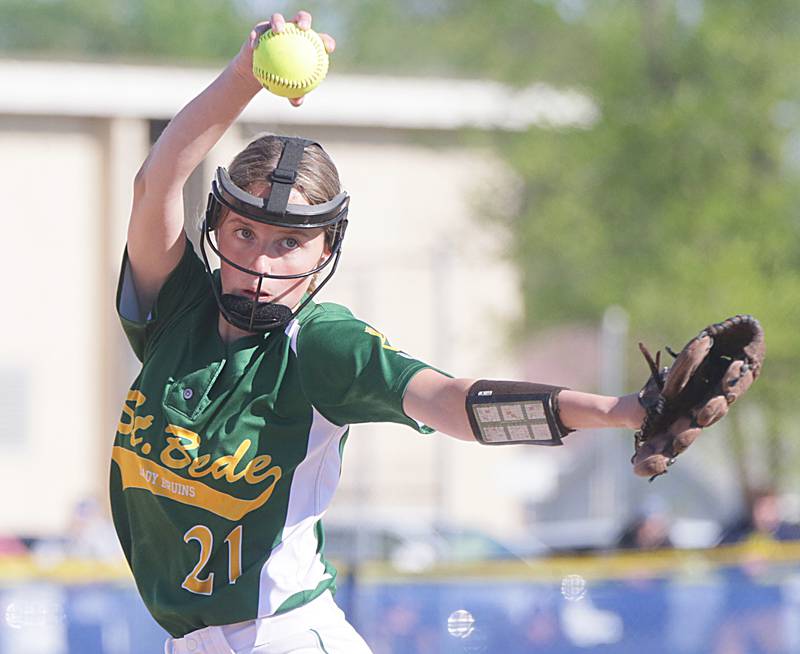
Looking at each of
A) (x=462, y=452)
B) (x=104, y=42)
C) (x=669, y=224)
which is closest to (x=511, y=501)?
(x=462, y=452)

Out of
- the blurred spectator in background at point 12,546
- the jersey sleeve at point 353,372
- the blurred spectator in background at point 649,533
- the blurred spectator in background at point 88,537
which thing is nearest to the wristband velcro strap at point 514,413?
the jersey sleeve at point 353,372

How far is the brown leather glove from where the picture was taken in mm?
2430

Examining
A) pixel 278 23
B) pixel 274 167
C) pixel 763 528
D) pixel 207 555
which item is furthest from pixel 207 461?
pixel 763 528

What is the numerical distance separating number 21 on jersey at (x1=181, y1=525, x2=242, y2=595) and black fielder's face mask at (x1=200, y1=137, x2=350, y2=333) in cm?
43

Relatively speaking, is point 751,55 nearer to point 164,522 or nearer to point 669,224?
point 669,224

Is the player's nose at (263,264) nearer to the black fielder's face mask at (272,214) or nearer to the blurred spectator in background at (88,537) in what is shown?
the black fielder's face mask at (272,214)

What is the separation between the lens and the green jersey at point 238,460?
9.62 feet

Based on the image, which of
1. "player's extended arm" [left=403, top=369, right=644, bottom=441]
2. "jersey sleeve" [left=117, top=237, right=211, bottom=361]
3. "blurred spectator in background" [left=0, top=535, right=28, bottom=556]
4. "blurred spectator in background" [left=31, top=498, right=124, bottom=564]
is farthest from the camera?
"blurred spectator in background" [left=0, top=535, right=28, bottom=556]

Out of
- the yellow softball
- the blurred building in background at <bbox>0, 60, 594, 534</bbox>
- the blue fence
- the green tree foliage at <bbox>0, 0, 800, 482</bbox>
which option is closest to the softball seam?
the yellow softball

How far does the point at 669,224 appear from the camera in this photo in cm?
1527

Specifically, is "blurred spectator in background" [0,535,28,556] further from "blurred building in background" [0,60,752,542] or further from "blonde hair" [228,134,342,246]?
"blonde hair" [228,134,342,246]

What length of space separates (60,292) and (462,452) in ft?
18.3

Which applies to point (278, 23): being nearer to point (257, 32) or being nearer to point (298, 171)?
point (257, 32)

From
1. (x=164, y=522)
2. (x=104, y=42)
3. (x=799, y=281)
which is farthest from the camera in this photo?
(x=104, y=42)
